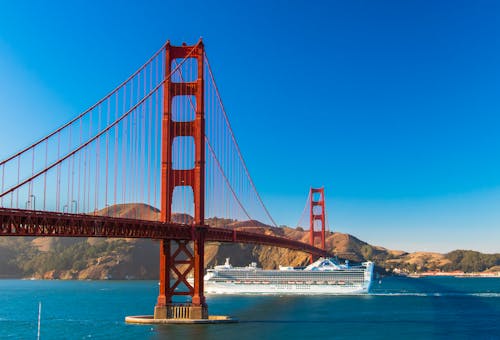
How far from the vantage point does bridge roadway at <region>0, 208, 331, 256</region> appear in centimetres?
3316

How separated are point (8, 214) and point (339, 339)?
2504 cm

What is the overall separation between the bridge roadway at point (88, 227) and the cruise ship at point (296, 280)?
4710 cm

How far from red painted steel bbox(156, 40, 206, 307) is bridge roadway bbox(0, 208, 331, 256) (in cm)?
145

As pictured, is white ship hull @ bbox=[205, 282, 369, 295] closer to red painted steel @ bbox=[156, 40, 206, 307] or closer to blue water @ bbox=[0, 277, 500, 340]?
blue water @ bbox=[0, 277, 500, 340]

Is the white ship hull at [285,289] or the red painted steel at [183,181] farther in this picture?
the white ship hull at [285,289]

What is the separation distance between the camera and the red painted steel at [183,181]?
169 ft

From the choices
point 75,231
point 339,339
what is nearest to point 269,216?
point 339,339

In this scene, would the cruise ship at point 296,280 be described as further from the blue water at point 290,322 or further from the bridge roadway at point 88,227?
the bridge roadway at point 88,227

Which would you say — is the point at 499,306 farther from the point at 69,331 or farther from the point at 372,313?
the point at 69,331

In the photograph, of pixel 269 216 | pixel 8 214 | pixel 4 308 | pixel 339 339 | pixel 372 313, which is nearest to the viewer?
pixel 8 214

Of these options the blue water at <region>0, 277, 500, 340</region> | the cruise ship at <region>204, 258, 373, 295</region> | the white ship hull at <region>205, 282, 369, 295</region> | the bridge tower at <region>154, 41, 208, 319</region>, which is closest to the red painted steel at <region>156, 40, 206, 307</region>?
the bridge tower at <region>154, 41, 208, 319</region>

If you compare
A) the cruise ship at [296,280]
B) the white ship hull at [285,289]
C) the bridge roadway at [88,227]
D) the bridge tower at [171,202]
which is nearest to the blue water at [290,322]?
the bridge tower at [171,202]

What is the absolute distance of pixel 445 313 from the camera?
6988 cm

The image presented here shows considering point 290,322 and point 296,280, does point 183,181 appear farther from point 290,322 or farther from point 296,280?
point 296,280
